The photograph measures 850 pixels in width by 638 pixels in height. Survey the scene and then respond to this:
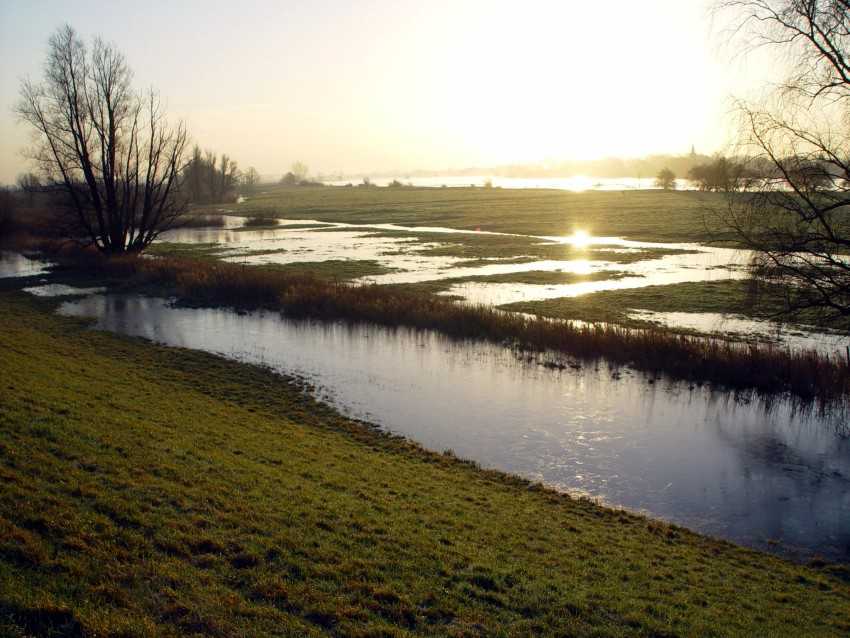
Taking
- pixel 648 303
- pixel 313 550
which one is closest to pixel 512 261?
pixel 648 303

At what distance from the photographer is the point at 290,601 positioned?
24.1ft

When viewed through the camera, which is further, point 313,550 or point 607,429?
point 607,429

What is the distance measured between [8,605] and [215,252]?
195ft

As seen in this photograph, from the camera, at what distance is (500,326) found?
28.7 m

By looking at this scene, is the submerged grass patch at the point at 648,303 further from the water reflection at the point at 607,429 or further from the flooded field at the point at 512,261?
the water reflection at the point at 607,429

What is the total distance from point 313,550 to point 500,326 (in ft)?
68.5

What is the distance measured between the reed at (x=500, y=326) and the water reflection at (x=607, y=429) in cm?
139

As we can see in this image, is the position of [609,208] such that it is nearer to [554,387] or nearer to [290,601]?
[554,387]

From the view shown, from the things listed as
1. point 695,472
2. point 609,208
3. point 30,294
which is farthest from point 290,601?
point 609,208

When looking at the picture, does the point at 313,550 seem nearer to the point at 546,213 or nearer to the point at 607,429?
the point at 607,429

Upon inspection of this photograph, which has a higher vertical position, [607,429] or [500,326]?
[500,326]

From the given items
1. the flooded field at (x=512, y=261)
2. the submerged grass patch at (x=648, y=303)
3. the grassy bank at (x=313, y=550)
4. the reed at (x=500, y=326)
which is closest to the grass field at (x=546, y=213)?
the flooded field at (x=512, y=261)

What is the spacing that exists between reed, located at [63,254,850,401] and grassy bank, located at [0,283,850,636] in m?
11.7

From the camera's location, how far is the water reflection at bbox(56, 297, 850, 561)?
1323 cm
